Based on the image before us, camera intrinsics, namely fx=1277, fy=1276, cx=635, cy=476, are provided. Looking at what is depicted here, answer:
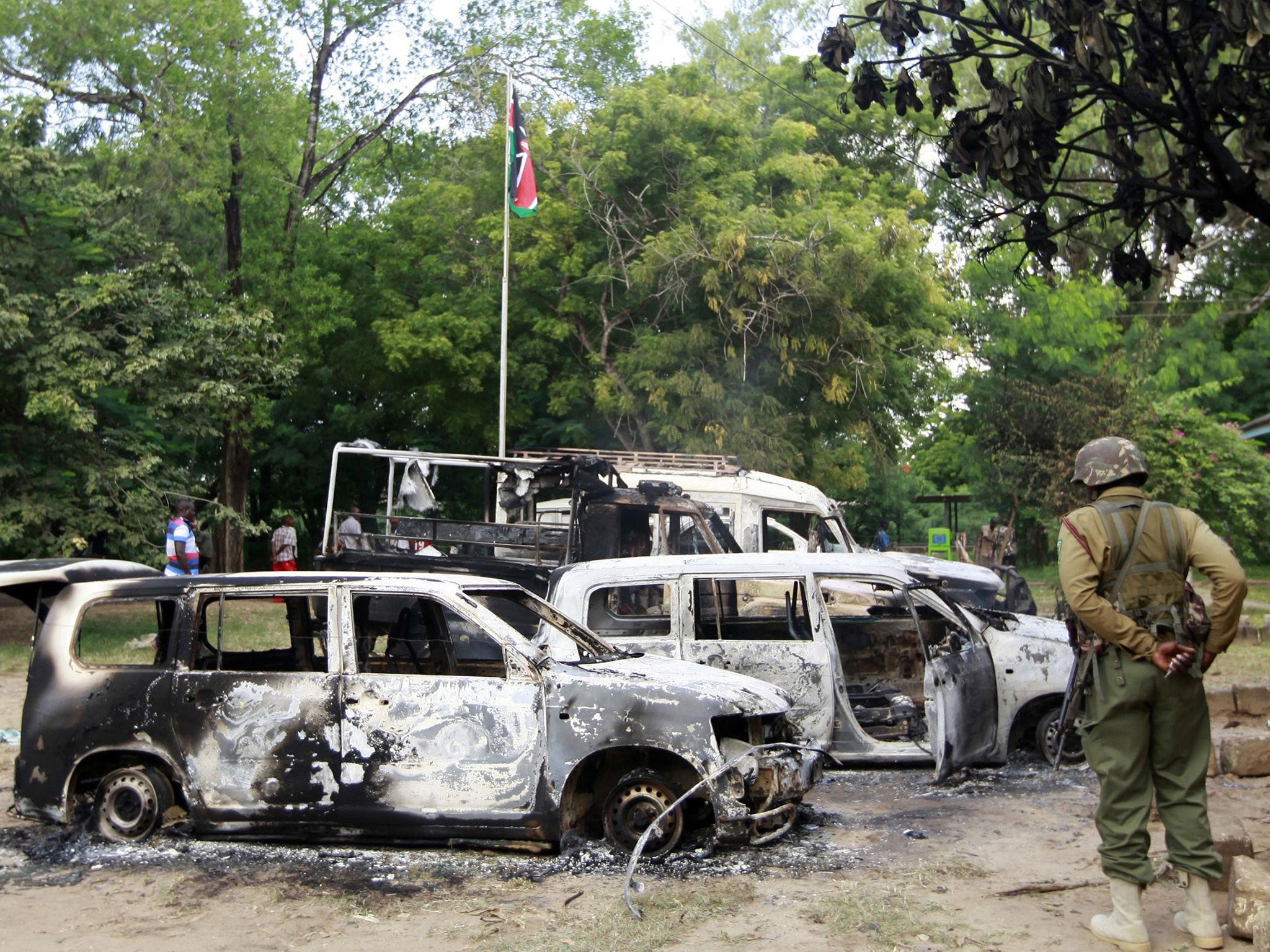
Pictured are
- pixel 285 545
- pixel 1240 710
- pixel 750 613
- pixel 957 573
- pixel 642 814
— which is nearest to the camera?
pixel 642 814

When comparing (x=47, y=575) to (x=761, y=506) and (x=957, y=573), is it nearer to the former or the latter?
(x=957, y=573)

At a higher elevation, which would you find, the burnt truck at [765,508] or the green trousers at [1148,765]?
the burnt truck at [765,508]

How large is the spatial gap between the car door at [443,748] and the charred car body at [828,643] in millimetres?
2154

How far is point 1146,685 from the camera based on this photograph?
5066mm

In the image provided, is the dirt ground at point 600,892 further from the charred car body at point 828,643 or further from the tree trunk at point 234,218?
the tree trunk at point 234,218

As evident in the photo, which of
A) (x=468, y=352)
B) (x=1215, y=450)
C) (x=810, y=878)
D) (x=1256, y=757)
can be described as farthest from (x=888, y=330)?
(x=810, y=878)

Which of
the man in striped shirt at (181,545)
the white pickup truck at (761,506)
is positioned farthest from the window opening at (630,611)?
the man in striped shirt at (181,545)

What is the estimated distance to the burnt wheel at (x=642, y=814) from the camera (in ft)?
21.8

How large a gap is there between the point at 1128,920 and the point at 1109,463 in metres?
1.84

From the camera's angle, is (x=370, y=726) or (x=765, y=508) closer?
(x=370, y=726)

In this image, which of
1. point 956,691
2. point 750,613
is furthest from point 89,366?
point 956,691

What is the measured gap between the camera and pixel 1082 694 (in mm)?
5395

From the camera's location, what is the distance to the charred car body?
8.31 meters

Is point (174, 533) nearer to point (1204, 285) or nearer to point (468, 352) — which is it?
point (468, 352)
